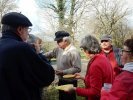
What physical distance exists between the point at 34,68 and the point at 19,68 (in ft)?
0.47

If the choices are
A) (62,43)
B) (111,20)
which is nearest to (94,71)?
(62,43)

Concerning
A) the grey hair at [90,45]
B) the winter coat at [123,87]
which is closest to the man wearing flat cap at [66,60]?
the grey hair at [90,45]

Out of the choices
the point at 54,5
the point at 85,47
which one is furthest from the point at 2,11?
the point at 85,47

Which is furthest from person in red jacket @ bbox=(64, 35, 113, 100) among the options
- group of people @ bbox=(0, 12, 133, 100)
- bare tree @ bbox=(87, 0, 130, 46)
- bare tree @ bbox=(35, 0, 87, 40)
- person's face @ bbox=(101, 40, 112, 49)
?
bare tree @ bbox=(87, 0, 130, 46)

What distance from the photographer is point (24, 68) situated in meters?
3.23

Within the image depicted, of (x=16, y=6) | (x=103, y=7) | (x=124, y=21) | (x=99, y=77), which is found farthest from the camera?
(x=124, y=21)

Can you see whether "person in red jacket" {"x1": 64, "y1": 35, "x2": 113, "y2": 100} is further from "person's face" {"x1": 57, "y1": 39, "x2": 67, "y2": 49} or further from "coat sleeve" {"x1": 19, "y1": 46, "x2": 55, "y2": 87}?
"person's face" {"x1": 57, "y1": 39, "x2": 67, "y2": 49}

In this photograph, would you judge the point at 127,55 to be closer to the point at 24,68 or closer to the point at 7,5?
the point at 24,68

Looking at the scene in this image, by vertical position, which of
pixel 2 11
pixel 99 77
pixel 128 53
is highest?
pixel 2 11

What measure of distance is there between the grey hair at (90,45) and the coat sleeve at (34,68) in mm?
1247

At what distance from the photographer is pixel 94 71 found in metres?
4.30

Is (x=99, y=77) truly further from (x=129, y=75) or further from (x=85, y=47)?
(x=129, y=75)

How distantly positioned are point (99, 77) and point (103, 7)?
39.2 metres

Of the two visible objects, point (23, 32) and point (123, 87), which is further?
point (23, 32)
